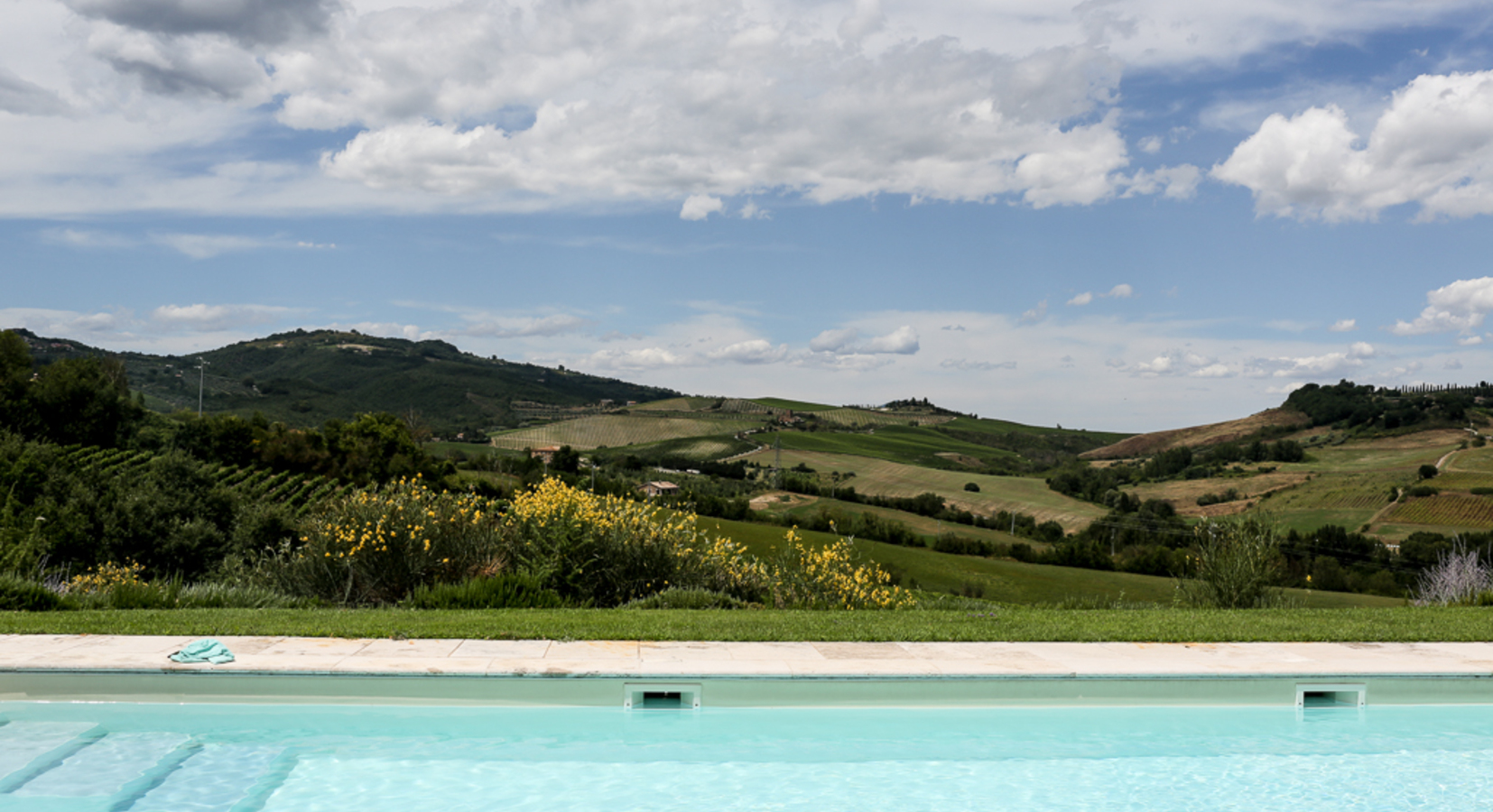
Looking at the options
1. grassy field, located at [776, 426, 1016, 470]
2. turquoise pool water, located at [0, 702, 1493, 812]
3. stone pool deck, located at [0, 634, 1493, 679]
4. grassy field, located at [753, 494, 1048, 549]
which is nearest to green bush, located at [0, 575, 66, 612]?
stone pool deck, located at [0, 634, 1493, 679]

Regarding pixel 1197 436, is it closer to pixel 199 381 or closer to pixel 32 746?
pixel 32 746

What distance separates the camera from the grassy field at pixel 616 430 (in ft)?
267

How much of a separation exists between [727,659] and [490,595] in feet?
10.0

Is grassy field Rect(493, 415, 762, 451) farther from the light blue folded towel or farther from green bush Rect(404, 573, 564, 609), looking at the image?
the light blue folded towel

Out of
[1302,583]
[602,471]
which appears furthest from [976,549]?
[602,471]

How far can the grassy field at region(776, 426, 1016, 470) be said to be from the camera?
279 ft

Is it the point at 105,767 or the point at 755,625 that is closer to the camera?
the point at 105,767

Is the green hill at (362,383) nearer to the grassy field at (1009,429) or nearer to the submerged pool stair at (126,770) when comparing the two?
the grassy field at (1009,429)

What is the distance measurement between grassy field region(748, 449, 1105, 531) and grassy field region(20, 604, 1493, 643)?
58.7m

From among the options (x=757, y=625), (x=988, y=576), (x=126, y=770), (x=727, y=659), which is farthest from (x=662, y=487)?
(x=126, y=770)

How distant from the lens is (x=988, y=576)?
147 ft

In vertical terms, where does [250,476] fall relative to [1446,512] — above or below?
above

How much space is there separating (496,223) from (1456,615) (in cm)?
2727

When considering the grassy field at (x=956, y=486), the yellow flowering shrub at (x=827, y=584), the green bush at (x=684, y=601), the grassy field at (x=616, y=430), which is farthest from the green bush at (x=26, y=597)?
the grassy field at (x=616, y=430)
